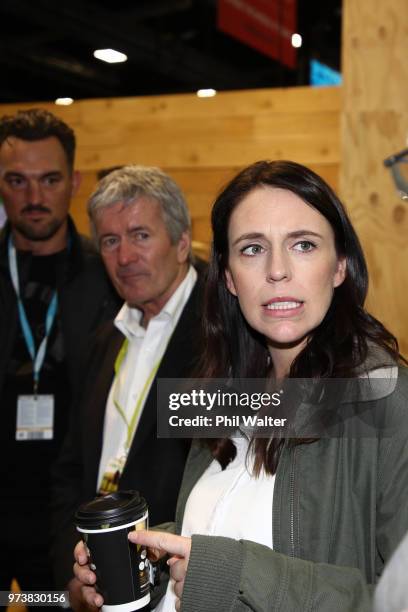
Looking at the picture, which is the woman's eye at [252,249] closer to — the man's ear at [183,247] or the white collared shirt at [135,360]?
the white collared shirt at [135,360]

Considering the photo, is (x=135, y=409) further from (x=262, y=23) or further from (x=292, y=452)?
(x=262, y=23)

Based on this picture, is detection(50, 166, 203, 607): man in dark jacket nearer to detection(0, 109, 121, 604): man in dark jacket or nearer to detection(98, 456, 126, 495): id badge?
detection(98, 456, 126, 495): id badge

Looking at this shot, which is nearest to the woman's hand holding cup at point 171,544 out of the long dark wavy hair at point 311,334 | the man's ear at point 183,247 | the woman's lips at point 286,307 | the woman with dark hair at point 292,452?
the woman with dark hair at point 292,452

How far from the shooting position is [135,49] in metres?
6.86

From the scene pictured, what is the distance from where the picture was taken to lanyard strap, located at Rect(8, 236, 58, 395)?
240 centimetres

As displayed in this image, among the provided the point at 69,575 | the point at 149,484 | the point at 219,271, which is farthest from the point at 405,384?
the point at 69,575

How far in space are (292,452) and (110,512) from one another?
1.10 feet

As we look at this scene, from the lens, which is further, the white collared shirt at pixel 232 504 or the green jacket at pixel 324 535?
the white collared shirt at pixel 232 504

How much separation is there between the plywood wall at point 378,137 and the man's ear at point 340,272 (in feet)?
2.78

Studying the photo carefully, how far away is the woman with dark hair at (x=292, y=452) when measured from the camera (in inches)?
43.0

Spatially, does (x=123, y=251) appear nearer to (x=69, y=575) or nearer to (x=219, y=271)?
(x=219, y=271)

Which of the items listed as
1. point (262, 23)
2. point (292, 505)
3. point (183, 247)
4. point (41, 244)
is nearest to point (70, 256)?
point (41, 244)

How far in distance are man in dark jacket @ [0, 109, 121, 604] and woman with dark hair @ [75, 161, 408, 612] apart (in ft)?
3.15

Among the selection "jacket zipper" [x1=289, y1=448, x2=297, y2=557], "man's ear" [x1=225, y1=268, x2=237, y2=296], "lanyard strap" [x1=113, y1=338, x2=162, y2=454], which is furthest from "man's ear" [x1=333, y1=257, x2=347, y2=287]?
"lanyard strap" [x1=113, y1=338, x2=162, y2=454]
